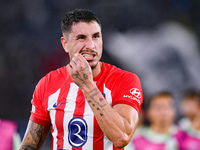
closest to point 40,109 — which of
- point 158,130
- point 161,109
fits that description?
point 161,109

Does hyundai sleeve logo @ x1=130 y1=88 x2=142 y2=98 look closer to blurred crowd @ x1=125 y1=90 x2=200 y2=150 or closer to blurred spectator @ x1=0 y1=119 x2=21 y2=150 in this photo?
blurred spectator @ x1=0 y1=119 x2=21 y2=150

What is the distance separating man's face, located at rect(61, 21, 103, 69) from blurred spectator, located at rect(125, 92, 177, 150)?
382 centimetres

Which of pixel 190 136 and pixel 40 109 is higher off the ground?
pixel 190 136

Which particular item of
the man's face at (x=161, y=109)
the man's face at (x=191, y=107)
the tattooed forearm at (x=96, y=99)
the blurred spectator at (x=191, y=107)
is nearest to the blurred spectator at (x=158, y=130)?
the man's face at (x=161, y=109)

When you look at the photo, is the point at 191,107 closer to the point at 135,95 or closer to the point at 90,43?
the point at 135,95

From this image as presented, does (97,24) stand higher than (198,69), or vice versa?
(198,69)

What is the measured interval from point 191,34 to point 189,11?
2.14ft

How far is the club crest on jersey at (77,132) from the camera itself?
2.46 m

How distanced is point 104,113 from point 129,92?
37 cm

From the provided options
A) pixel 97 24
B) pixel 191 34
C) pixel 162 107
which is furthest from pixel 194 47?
pixel 97 24

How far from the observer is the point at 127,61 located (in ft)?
28.2

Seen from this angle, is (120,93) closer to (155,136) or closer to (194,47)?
(155,136)

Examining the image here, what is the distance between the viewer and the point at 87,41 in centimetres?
244

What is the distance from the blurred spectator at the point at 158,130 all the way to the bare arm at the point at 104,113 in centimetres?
391
